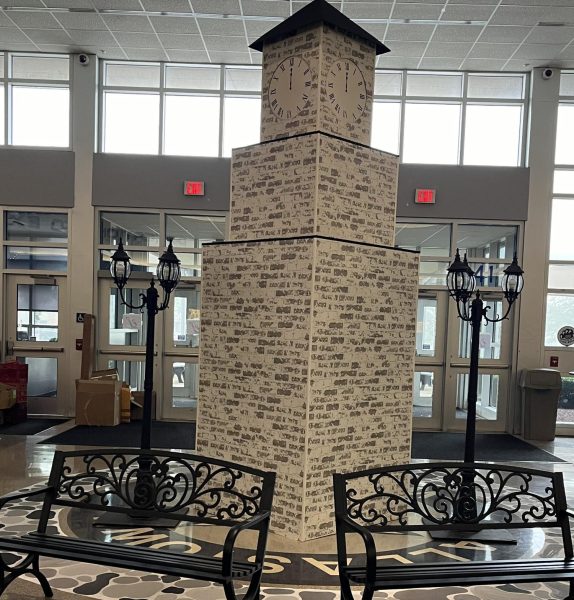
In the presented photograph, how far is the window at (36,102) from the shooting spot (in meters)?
9.44

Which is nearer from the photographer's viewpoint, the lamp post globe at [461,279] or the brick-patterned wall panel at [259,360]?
the brick-patterned wall panel at [259,360]

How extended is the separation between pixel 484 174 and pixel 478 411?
13.1ft

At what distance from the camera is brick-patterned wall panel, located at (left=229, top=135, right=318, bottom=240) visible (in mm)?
4492

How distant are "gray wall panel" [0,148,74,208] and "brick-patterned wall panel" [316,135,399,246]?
6.09m

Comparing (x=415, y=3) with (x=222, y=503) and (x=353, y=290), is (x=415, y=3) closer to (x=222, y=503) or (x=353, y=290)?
(x=353, y=290)

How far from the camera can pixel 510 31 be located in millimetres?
8047

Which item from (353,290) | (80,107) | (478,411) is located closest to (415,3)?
(353,290)

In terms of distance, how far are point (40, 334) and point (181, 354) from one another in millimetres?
2348

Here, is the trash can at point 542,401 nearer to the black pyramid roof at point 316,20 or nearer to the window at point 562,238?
the window at point 562,238

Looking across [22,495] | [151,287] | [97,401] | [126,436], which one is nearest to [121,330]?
[97,401]

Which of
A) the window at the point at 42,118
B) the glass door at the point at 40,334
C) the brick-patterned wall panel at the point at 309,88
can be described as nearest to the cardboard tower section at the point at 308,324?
the brick-patterned wall panel at the point at 309,88

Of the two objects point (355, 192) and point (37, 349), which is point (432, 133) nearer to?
point (355, 192)

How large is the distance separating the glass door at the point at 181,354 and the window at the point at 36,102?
3181mm

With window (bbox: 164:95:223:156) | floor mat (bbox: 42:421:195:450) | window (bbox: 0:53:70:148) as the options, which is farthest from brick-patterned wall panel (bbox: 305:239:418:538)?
window (bbox: 0:53:70:148)
